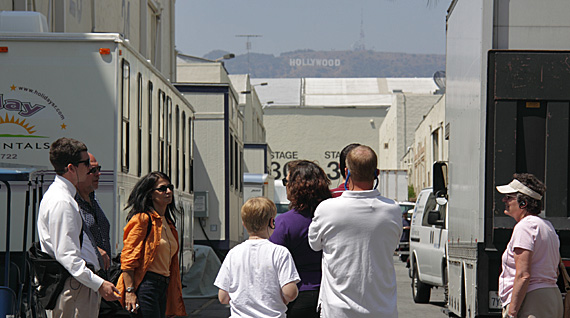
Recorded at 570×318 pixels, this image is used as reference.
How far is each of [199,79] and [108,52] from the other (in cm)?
3650

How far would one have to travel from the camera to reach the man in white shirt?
19.3 ft

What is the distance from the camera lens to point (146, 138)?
10953mm

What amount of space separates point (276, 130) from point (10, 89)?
77337 mm

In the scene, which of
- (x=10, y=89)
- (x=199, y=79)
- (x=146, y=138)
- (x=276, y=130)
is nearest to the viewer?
(x=10, y=89)

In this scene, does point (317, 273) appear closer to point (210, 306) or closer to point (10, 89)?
point (10, 89)

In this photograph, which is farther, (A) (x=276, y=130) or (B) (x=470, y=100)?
(A) (x=276, y=130)

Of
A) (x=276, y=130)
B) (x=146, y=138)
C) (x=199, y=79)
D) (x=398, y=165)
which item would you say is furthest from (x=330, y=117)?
(x=146, y=138)

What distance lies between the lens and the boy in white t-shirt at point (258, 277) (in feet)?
18.5

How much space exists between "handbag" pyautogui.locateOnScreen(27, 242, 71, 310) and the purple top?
142cm

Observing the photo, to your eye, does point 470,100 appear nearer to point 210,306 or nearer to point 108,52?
point 108,52

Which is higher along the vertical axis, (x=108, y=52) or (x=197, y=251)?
(x=108, y=52)

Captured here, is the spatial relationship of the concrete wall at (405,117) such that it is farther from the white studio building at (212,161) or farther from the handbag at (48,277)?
the handbag at (48,277)

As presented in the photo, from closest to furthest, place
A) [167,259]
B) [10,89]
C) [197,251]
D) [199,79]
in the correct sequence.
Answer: [167,259], [10,89], [197,251], [199,79]

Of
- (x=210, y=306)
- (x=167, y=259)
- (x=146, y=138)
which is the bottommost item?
(x=210, y=306)
